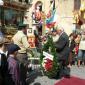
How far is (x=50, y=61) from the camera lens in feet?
43.0

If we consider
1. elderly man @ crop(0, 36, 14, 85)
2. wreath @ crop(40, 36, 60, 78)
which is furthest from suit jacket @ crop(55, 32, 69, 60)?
elderly man @ crop(0, 36, 14, 85)

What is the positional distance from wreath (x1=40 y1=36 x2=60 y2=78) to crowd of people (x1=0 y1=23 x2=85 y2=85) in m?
0.20

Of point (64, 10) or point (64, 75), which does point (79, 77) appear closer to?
point (64, 75)

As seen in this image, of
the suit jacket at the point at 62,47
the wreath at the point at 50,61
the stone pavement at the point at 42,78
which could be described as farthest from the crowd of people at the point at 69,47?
the stone pavement at the point at 42,78

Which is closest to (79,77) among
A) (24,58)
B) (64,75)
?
(64,75)

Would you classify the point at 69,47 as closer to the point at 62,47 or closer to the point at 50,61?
the point at 62,47

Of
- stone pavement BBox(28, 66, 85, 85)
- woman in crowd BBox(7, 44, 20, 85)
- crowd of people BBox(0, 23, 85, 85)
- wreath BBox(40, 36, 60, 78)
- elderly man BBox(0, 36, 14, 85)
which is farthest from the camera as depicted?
wreath BBox(40, 36, 60, 78)

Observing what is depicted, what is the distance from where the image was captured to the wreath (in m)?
12.9


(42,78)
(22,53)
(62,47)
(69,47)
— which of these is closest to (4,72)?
(22,53)

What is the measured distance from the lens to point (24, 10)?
3338 centimetres

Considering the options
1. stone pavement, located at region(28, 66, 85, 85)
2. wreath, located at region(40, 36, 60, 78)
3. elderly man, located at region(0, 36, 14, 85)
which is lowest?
stone pavement, located at region(28, 66, 85, 85)

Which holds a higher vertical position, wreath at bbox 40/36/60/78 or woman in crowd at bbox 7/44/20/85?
woman in crowd at bbox 7/44/20/85

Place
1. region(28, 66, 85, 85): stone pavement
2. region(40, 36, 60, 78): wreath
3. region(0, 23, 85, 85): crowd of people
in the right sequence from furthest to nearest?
region(40, 36, 60, 78): wreath < region(28, 66, 85, 85): stone pavement < region(0, 23, 85, 85): crowd of people

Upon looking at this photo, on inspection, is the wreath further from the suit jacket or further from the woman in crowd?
the woman in crowd
